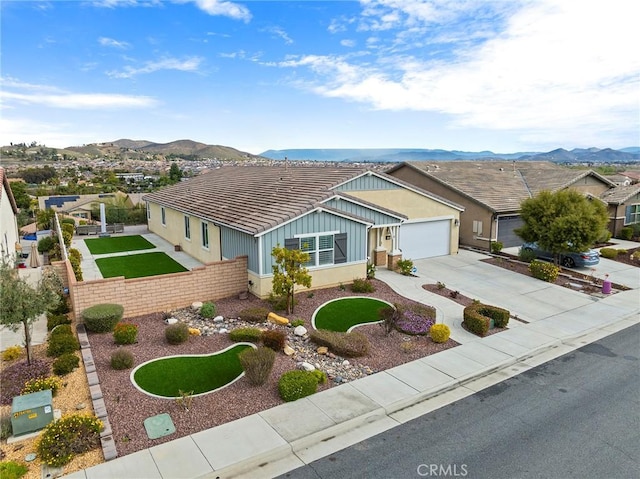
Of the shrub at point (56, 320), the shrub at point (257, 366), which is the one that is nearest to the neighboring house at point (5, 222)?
the shrub at point (56, 320)

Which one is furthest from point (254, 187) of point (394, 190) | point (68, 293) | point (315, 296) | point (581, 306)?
point (581, 306)

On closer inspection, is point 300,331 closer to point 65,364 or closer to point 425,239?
point 65,364

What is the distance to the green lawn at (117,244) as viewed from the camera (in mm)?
27188

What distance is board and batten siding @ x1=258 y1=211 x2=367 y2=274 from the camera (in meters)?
17.0

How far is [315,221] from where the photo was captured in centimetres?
1812

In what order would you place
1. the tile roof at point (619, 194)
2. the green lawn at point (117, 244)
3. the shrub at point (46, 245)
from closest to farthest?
the green lawn at point (117, 244) → the shrub at point (46, 245) → the tile roof at point (619, 194)

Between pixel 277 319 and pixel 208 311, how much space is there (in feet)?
8.13

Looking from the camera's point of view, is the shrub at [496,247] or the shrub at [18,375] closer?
the shrub at [18,375]

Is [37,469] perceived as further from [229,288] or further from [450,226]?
[450,226]

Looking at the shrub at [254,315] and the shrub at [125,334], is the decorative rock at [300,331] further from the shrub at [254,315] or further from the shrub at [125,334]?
the shrub at [125,334]

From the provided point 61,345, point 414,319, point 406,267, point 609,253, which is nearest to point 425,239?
point 406,267

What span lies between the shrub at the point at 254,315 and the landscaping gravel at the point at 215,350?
0.23 meters

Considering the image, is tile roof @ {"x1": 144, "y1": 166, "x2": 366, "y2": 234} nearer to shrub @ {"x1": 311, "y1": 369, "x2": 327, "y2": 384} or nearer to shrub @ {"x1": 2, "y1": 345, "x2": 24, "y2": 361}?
shrub @ {"x1": 311, "y1": 369, "x2": 327, "y2": 384}

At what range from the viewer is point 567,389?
11.4 m
